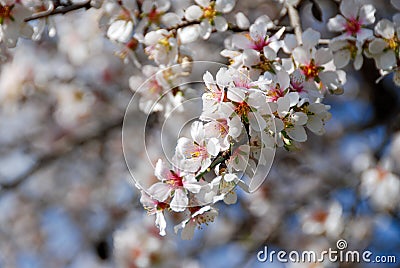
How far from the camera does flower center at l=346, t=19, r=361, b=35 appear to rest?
4.76ft

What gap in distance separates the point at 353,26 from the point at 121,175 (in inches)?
87.2

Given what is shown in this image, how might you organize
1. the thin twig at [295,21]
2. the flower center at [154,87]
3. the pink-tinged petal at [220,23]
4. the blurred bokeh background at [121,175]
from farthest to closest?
the blurred bokeh background at [121,175] < the flower center at [154,87] < the pink-tinged petal at [220,23] < the thin twig at [295,21]

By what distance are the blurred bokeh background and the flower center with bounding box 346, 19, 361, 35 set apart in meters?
0.83

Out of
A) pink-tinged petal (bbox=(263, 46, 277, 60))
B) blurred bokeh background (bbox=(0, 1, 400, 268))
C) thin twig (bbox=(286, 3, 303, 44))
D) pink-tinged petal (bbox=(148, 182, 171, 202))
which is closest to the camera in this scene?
pink-tinged petal (bbox=(148, 182, 171, 202))

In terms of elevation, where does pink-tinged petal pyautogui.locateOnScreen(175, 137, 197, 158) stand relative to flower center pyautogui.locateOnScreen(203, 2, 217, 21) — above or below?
above

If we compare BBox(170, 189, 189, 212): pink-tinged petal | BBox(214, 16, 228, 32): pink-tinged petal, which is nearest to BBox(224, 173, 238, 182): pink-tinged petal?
BBox(170, 189, 189, 212): pink-tinged petal

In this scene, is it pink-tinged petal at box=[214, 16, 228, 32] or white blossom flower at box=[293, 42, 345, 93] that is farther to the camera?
pink-tinged petal at box=[214, 16, 228, 32]

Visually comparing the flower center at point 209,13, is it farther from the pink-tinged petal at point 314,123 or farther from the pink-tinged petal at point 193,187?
the pink-tinged petal at point 193,187

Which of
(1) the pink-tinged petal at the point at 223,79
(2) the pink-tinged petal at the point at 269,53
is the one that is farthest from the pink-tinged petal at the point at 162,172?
(2) the pink-tinged petal at the point at 269,53

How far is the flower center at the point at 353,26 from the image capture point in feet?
4.76

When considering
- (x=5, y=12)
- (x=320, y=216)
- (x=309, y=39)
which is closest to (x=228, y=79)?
(x=309, y=39)

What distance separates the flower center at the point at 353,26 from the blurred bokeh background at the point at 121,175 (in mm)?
832

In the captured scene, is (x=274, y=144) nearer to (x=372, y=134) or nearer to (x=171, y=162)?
(x=171, y=162)

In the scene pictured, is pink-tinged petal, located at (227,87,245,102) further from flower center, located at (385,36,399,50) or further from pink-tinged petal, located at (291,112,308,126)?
flower center, located at (385,36,399,50)
